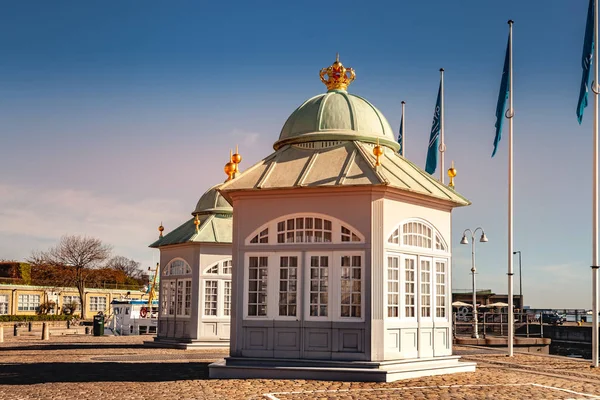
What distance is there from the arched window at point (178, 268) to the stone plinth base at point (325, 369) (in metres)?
13.0

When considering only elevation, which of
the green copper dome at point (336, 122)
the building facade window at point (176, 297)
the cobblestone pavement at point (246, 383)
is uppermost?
the green copper dome at point (336, 122)

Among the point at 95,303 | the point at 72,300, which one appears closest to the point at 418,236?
the point at 72,300

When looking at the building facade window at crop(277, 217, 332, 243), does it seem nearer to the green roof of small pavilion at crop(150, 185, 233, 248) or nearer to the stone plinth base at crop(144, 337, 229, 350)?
the green roof of small pavilion at crop(150, 185, 233, 248)

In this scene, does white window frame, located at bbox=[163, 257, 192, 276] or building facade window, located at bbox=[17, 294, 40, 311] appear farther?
building facade window, located at bbox=[17, 294, 40, 311]

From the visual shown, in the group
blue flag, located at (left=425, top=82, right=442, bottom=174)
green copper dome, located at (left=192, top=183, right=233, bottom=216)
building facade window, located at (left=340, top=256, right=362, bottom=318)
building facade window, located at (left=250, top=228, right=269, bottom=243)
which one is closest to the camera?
building facade window, located at (left=340, top=256, right=362, bottom=318)

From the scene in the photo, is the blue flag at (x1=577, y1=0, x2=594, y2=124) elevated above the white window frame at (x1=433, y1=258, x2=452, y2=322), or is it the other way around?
the blue flag at (x1=577, y1=0, x2=594, y2=124)

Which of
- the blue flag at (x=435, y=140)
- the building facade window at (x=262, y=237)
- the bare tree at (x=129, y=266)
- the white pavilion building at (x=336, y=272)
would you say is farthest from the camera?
the bare tree at (x=129, y=266)

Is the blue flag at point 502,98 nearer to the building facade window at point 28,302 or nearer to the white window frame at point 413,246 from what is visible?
the white window frame at point 413,246

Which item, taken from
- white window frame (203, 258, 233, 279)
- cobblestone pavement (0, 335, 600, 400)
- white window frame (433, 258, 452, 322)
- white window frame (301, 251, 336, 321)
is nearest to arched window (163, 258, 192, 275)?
white window frame (203, 258, 233, 279)

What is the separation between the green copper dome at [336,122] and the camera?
63.5ft

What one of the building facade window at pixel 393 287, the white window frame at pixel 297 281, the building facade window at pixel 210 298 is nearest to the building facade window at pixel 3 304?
the building facade window at pixel 210 298

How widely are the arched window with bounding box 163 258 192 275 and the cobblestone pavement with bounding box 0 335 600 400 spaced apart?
25.1ft

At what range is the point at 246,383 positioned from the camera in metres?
16.2

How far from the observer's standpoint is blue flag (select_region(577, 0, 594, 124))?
21859 mm
